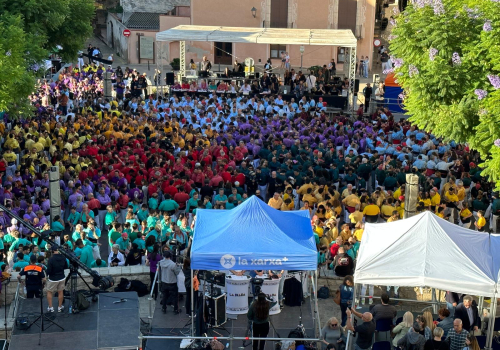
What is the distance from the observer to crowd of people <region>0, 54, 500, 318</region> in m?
16.1

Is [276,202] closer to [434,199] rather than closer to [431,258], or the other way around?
[434,199]

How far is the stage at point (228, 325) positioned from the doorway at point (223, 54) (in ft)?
103

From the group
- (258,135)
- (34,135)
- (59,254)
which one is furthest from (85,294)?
(258,135)

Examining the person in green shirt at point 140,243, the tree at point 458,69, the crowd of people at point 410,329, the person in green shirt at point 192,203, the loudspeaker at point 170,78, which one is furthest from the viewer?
the loudspeaker at point 170,78

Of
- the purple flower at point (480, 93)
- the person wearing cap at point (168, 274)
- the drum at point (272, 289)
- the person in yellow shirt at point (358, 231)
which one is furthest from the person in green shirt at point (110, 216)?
the purple flower at point (480, 93)

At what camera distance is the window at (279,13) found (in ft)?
143

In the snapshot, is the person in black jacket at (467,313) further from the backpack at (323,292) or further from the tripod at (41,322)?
the tripod at (41,322)

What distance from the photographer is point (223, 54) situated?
4444 centimetres

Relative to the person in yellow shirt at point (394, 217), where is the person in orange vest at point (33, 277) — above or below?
below

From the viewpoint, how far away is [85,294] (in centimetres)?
1406

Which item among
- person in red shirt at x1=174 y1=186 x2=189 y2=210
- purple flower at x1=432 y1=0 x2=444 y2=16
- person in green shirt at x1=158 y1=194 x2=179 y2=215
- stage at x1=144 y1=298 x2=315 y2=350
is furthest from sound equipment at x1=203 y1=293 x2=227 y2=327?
purple flower at x1=432 y1=0 x2=444 y2=16

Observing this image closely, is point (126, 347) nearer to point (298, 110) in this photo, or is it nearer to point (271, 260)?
point (271, 260)

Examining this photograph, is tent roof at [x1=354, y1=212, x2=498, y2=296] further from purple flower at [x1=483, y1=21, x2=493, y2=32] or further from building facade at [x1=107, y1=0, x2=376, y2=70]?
building facade at [x1=107, y1=0, x2=376, y2=70]

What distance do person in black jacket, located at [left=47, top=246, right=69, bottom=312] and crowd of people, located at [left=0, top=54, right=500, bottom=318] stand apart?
1310 mm
